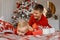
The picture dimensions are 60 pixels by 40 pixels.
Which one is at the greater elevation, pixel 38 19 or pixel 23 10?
pixel 23 10

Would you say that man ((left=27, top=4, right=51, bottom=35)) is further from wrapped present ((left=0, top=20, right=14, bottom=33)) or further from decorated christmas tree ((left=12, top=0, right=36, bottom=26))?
wrapped present ((left=0, top=20, right=14, bottom=33))

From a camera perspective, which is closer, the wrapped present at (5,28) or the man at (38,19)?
the wrapped present at (5,28)

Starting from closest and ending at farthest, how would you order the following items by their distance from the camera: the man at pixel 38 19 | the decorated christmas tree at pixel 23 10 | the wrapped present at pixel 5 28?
1. the wrapped present at pixel 5 28
2. the man at pixel 38 19
3. the decorated christmas tree at pixel 23 10

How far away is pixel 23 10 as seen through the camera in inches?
83.0

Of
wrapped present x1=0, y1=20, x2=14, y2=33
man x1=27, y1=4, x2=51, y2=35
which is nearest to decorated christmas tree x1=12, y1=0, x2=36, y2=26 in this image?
man x1=27, y1=4, x2=51, y2=35

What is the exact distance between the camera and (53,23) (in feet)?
7.30

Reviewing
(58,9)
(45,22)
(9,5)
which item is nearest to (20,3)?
(9,5)

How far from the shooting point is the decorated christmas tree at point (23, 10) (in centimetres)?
209

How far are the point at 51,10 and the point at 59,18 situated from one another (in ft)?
0.66

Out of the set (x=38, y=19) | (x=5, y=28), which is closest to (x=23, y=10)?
(x=38, y=19)

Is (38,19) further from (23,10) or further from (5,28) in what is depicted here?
(5,28)

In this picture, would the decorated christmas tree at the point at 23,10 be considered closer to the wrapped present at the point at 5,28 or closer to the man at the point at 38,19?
the man at the point at 38,19

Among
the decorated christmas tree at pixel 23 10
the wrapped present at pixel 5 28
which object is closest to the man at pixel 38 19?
the decorated christmas tree at pixel 23 10

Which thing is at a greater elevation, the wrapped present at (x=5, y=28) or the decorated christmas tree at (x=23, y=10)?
the decorated christmas tree at (x=23, y=10)
